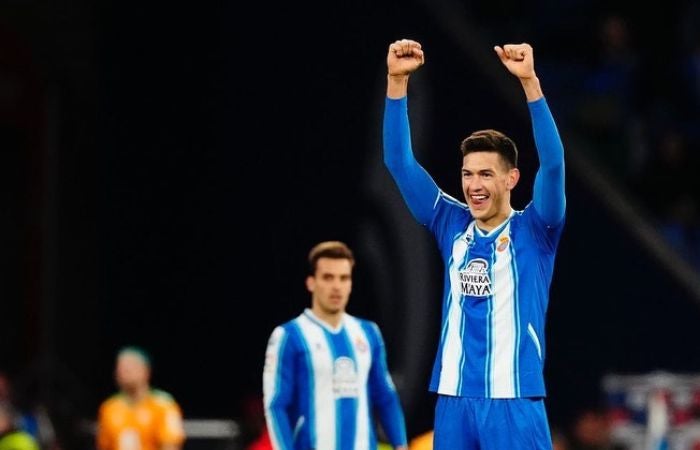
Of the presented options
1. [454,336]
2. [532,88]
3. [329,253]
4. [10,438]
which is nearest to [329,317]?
[329,253]

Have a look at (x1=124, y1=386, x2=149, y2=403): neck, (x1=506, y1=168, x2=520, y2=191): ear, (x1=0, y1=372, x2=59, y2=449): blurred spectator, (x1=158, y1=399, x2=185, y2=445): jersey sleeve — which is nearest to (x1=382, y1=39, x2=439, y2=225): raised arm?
(x1=506, y1=168, x2=520, y2=191): ear

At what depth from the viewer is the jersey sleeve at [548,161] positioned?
643 centimetres

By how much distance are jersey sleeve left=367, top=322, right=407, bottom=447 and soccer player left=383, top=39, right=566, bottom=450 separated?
5.91ft

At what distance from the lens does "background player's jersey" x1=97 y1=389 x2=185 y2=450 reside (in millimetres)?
13523

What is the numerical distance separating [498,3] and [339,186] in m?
2.53

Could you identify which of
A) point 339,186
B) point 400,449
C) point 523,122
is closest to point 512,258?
point 400,449

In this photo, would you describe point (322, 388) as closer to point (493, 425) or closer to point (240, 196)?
point (493, 425)

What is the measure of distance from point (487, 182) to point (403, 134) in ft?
1.60

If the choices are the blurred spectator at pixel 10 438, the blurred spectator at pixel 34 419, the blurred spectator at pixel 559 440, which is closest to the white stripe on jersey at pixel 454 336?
the blurred spectator at pixel 10 438

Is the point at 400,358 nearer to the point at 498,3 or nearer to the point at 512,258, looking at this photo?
the point at 498,3

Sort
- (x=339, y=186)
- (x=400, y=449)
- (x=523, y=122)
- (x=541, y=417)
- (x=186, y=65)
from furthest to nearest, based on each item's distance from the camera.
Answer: (x=186, y=65) < (x=339, y=186) < (x=523, y=122) < (x=400, y=449) < (x=541, y=417)

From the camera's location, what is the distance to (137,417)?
13.6 meters

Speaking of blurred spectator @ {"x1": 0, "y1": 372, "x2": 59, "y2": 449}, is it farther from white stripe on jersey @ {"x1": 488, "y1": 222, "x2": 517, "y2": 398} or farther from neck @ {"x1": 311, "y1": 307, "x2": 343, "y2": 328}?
white stripe on jersey @ {"x1": 488, "y1": 222, "x2": 517, "y2": 398}

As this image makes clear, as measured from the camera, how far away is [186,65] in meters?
17.2
